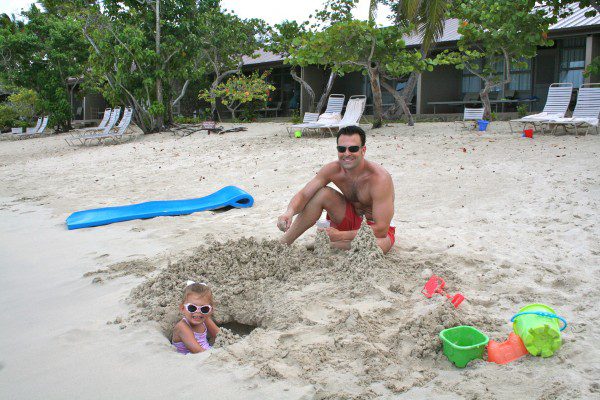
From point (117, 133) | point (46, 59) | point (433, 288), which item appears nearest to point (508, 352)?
point (433, 288)

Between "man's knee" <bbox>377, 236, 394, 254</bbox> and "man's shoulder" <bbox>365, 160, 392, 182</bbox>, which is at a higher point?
"man's shoulder" <bbox>365, 160, 392, 182</bbox>

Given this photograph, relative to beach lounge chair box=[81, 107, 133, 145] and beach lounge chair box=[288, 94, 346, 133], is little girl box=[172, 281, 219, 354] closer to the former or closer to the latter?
beach lounge chair box=[288, 94, 346, 133]

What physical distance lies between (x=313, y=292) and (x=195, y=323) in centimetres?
75

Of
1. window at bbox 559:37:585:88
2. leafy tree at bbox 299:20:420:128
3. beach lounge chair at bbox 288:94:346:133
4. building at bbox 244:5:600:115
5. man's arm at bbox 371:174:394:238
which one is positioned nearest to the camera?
man's arm at bbox 371:174:394:238

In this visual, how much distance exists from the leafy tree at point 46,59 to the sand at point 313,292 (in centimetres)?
1402

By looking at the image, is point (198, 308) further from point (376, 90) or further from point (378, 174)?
point (376, 90)

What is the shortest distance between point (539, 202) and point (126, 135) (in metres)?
13.4

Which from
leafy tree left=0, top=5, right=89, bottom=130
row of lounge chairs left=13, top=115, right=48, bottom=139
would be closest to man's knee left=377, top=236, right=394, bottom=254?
leafy tree left=0, top=5, right=89, bottom=130

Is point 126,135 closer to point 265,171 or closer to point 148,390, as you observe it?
point 265,171

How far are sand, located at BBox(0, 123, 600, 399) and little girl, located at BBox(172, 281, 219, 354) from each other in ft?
0.33

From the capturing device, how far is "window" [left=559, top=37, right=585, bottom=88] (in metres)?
14.6

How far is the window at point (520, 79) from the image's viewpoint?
16047 millimetres

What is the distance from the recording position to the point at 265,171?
7984 millimetres

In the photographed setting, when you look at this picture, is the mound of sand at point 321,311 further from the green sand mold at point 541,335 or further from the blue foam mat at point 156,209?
the blue foam mat at point 156,209
